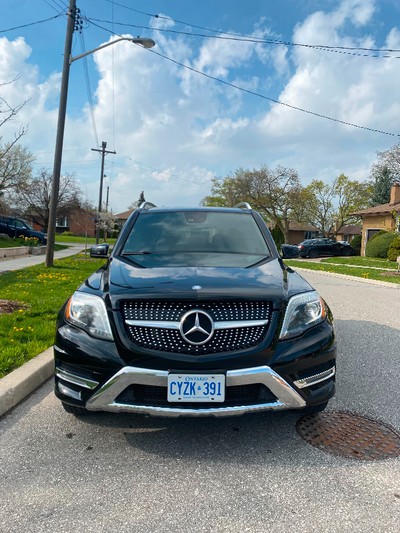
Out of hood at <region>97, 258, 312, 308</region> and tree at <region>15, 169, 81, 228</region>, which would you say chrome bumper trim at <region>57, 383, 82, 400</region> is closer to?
hood at <region>97, 258, 312, 308</region>

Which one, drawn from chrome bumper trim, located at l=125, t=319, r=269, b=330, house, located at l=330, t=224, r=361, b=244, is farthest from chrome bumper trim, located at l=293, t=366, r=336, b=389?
house, located at l=330, t=224, r=361, b=244

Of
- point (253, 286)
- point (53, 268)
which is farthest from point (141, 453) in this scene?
point (53, 268)

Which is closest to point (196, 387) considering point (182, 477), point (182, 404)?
point (182, 404)

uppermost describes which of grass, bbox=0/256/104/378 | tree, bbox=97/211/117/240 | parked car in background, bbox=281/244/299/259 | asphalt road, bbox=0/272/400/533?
tree, bbox=97/211/117/240

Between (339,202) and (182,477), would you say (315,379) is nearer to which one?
(182,477)

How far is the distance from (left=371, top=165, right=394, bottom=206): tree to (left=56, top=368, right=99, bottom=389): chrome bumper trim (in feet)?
190

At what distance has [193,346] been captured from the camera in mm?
2594

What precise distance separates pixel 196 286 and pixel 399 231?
18.7m

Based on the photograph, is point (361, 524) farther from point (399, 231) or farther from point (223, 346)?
point (399, 231)

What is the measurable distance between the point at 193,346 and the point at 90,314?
0.75 m

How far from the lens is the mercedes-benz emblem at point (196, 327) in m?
2.59

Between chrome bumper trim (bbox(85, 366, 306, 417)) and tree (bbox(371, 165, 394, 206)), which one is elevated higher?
tree (bbox(371, 165, 394, 206))

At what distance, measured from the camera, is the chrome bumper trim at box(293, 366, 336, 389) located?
2680 mm

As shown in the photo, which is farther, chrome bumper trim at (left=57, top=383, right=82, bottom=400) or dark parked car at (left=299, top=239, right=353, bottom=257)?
dark parked car at (left=299, top=239, right=353, bottom=257)
